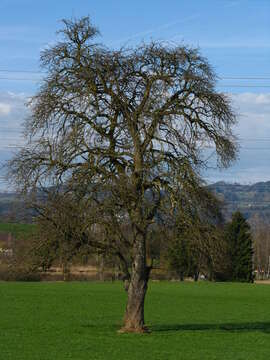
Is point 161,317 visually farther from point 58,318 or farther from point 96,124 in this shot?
point 96,124

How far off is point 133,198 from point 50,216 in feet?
9.52

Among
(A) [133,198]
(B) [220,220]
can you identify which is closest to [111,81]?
(A) [133,198]

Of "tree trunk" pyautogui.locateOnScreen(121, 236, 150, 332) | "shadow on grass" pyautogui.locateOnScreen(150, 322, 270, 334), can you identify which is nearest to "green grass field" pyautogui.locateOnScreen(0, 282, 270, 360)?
"shadow on grass" pyautogui.locateOnScreen(150, 322, 270, 334)

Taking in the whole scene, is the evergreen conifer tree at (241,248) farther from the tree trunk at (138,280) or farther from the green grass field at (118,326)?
the tree trunk at (138,280)

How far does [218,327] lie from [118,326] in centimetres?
512

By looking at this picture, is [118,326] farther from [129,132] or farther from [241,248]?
[241,248]

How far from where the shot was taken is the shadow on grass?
34406 millimetres

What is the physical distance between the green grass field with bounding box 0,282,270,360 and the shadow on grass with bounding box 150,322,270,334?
0.04m

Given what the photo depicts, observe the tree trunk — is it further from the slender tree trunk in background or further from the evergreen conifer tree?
the evergreen conifer tree

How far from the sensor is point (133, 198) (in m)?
27.4

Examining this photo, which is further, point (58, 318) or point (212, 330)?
point (58, 318)

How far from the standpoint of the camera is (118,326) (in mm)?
34656

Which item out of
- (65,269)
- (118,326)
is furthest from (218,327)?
(65,269)

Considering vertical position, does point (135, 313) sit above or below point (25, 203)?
below
